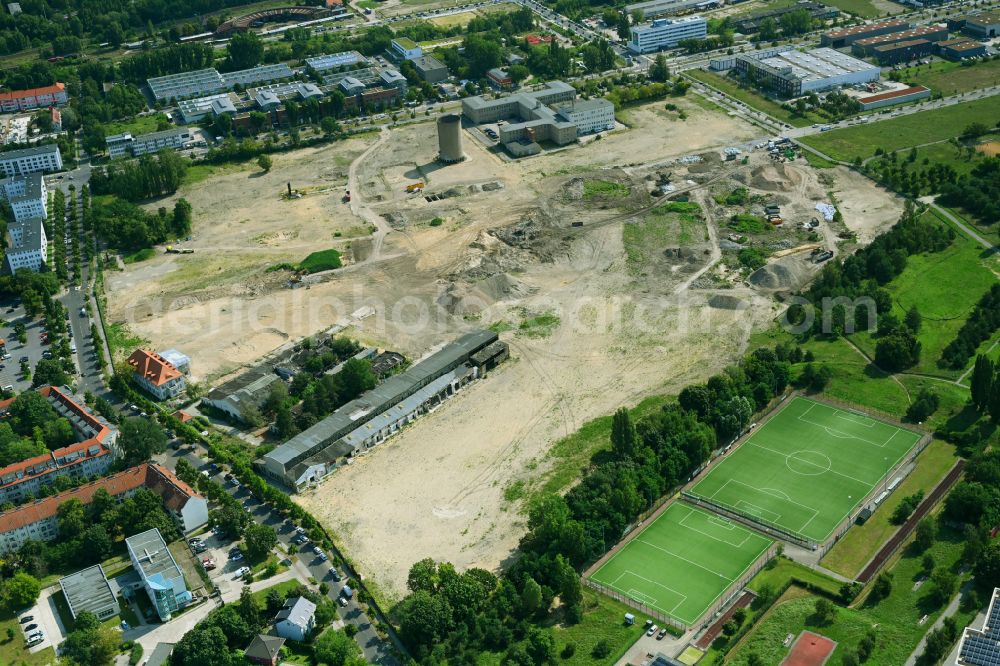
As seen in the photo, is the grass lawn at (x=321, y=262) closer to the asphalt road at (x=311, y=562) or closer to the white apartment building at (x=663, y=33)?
the asphalt road at (x=311, y=562)

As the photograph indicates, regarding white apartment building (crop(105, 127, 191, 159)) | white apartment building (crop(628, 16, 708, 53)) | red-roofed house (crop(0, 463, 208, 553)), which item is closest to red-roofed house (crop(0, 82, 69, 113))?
white apartment building (crop(105, 127, 191, 159))

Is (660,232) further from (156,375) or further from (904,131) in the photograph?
(156,375)

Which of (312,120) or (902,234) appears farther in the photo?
(312,120)

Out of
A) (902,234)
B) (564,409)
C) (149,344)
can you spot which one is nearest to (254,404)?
(149,344)

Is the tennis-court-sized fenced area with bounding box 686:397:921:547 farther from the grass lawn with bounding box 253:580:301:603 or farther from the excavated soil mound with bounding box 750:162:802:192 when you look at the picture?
the excavated soil mound with bounding box 750:162:802:192

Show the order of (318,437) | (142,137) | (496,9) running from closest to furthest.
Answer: (318,437) < (142,137) < (496,9)

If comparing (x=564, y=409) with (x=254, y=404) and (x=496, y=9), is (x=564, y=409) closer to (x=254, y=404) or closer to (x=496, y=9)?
(x=254, y=404)
